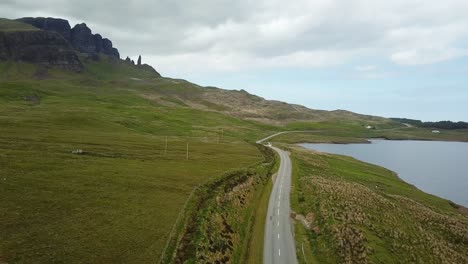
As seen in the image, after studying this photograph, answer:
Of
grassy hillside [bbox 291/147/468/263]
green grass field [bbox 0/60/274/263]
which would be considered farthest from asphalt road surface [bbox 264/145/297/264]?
green grass field [bbox 0/60/274/263]

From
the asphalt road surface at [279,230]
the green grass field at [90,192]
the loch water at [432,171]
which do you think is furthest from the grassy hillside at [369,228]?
the loch water at [432,171]

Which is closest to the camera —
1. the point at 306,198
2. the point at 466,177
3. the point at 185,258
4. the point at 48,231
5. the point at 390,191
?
the point at 185,258

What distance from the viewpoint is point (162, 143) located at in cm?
12525

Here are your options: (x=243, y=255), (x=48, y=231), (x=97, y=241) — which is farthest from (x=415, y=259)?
(x=48, y=231)

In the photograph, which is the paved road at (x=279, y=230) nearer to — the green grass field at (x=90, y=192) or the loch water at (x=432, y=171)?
the green grass field at (x=90, y=192)

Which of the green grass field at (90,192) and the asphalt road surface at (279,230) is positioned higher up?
the green grass field at (90,192)

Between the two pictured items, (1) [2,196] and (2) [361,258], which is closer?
(2) [361,258]

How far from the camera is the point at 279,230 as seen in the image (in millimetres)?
54000

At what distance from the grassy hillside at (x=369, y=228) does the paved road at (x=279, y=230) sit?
134cm

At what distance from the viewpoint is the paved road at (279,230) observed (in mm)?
45094

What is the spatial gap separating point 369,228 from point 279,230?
48.9ft

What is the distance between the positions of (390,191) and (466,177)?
5869cm

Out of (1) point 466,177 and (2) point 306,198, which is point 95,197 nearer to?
(2) point 306,198

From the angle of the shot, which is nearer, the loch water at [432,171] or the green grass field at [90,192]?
the green grass field at [90,192]
